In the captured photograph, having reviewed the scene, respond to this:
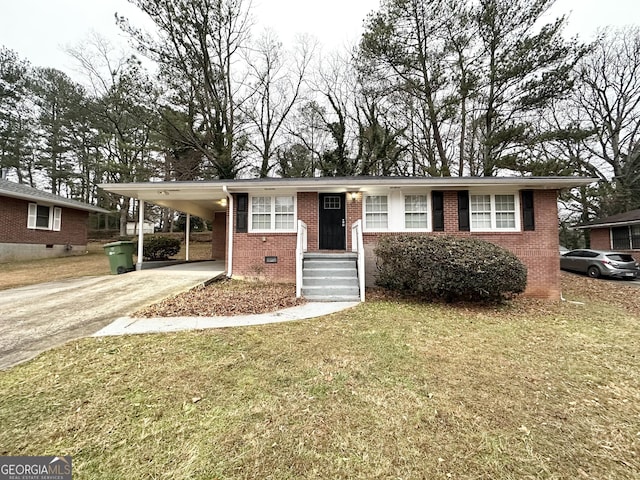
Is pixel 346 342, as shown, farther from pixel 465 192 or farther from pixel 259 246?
→ pixel 465 192

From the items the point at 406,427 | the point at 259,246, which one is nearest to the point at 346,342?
the point at 406,427

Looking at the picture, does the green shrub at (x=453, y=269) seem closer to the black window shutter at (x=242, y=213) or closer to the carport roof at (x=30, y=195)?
the black window shutter at (x=242, y=213)

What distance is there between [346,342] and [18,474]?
320cm

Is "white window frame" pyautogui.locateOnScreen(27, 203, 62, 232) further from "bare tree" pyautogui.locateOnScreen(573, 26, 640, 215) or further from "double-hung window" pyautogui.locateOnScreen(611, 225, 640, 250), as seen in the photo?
"bare tree" pyautogui.locateOnScreen(573, 26, 640, 215)

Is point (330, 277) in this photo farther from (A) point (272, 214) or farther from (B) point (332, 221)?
(A) point (272, 214)

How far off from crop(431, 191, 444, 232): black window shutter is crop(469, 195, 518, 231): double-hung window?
2.93 feet

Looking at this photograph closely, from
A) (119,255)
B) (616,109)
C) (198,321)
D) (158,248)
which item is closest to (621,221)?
(616,109)

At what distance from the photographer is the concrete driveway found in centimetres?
374

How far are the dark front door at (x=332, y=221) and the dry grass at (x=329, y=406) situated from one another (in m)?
4.62

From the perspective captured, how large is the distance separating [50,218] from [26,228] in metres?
1.25

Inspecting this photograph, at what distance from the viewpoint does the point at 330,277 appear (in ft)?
23.3

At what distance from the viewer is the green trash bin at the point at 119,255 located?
9242 millimetres

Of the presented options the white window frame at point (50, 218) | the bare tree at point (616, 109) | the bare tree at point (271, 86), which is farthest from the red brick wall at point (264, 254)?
the bare tree at point (616, 109)

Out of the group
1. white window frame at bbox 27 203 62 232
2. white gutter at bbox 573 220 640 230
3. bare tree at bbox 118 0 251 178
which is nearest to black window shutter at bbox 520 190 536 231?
white gutter at bbox 573 220 640 230
